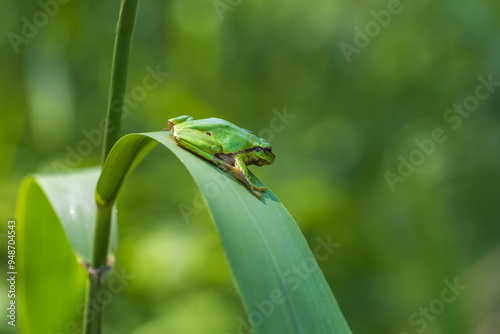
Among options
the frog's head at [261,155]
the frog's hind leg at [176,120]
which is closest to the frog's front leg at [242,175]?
the frog's head at [261,155]

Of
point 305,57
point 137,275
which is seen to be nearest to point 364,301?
point 137,275

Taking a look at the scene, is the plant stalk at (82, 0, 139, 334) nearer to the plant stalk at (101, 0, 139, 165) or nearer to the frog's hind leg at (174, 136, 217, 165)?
the plant stalk at (101, 0, 139, 165)

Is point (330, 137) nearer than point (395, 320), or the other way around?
point (395, 320)

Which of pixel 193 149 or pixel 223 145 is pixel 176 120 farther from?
pixel 193 149

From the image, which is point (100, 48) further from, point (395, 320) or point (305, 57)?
point (395, 320)

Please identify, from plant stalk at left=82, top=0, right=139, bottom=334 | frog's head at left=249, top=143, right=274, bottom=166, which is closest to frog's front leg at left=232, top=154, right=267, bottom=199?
frog's head at left=249, top=143, right=274, bottom=166

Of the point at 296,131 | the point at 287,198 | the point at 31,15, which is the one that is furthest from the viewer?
the point at 296,131

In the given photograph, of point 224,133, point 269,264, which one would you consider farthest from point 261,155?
point 269,264

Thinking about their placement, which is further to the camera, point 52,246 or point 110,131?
point 52,246
